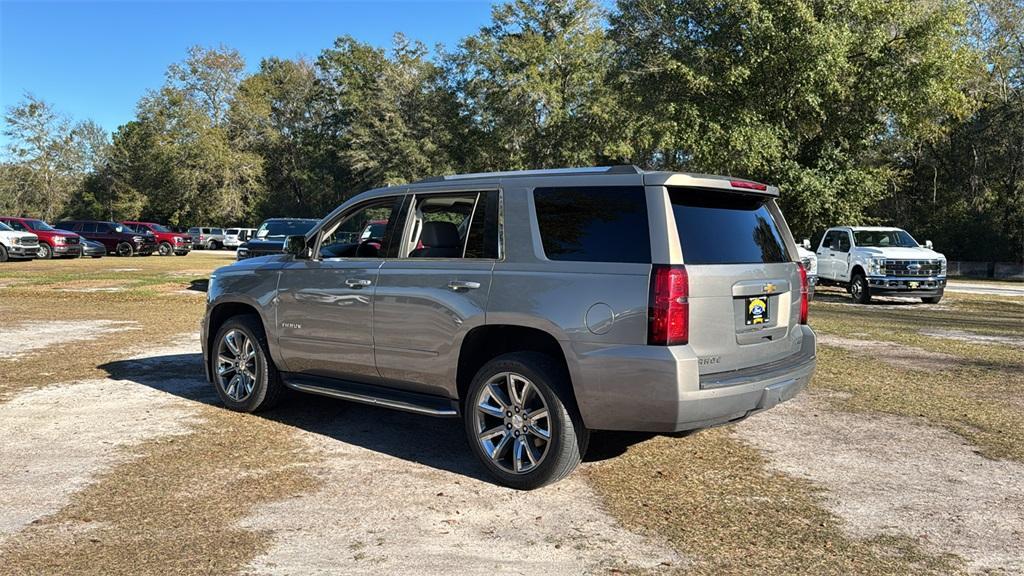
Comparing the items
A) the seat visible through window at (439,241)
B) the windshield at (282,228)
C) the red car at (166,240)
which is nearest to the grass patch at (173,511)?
the seat visible through window at (439,241)

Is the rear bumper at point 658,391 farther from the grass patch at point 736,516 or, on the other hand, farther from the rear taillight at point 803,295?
the rear taillight at point 803,295

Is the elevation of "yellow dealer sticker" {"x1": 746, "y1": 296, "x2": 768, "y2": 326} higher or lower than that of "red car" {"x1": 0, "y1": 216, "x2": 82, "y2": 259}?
lower

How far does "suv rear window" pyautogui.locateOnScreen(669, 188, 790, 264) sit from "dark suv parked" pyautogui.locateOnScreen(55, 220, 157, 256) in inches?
1582

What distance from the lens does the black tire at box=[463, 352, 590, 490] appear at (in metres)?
4.55

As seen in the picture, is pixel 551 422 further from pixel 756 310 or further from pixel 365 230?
pixel 365 230

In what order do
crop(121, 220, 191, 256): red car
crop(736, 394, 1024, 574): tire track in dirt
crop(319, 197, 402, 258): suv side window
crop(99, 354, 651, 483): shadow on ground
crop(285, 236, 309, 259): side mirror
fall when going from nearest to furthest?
crop(736, 394, 1024, 574): tire track in dirt → crop(99, 354, 651, 483): shadow on ground → crop(319, 197, 402, 258): suv side window → crop(285, 236, 309, 259): side mirror → crop(121, 220, 191, 256): red car

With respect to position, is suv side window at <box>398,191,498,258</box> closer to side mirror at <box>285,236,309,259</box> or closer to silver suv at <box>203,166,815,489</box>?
silver suv at <box>203,166,815,489</box>

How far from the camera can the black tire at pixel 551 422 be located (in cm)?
455

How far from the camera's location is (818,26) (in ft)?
76.6

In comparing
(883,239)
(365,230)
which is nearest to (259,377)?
(365,230)

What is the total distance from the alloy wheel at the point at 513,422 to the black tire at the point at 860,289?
1648 centimetres

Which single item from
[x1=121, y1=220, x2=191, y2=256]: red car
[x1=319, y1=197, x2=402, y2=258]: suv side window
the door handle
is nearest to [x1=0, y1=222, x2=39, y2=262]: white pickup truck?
[x1=121, y1=220, x2=191, y2=256]: red car

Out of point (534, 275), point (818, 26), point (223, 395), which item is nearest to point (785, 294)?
point (534, 275)

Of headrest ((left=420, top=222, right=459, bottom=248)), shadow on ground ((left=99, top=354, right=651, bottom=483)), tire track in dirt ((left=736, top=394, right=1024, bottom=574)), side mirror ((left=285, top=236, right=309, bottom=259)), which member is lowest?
tire track in dirt ((left=736, top=394, right=1024, bottom=574))
